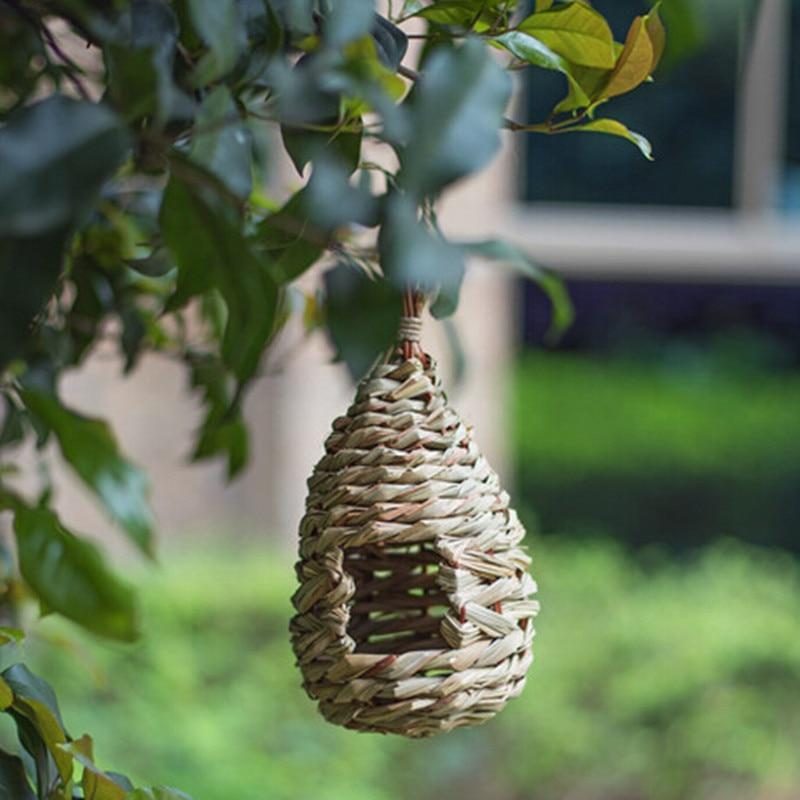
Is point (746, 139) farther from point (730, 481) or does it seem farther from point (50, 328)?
point (50, 328)

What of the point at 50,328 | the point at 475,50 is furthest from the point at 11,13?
the point at 475,50

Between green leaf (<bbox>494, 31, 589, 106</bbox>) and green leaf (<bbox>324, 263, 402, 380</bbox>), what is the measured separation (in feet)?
0.63

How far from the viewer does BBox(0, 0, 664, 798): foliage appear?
0.37 m

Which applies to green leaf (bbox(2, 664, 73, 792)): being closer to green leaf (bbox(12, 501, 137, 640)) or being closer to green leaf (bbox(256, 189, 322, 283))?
green leaf (bbox(12, 501, 137, 640))

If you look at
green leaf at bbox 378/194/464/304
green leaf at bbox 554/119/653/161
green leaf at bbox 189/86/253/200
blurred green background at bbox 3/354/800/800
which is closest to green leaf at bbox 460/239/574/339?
green leaf at bbox 554/119/653/161

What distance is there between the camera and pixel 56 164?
14.5 inches

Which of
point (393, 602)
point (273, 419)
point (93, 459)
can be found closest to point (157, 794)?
point (93, 459)

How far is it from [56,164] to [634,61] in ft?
0.99

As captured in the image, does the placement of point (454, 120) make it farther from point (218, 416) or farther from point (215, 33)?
point (218, 416)

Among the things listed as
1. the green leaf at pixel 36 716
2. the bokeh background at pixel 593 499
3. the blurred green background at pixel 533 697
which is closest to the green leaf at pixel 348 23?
the green leaf at pixel 36 716

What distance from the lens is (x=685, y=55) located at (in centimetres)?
64

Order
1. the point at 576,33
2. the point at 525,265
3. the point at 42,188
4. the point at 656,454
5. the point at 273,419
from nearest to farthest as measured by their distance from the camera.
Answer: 1. the point at 42,188
2. the point at 576,33
3. the point at 525,265
4. the point at 273,419
5. the point at 656,454

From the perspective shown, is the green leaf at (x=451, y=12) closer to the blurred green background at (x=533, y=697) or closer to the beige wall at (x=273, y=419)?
the blurred green background at (x=533, y=697)

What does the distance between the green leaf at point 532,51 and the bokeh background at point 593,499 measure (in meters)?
0.54
